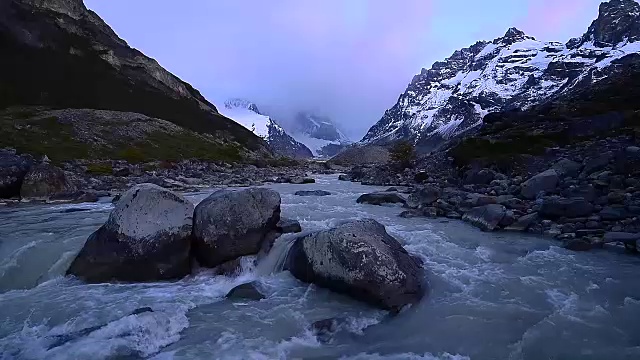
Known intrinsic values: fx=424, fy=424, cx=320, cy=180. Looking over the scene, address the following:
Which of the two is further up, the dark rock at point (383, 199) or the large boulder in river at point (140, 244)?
the dark rock at point (383, 199)

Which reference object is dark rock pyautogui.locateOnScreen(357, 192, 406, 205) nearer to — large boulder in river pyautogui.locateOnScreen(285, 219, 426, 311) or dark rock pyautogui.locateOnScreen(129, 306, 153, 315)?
large boulder in river pyautogui.locateOnScreen(285, 219, 426, 311)

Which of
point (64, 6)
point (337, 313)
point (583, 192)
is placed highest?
point (64, 6)

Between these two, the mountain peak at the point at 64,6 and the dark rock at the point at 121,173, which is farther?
the mountain peak at the point at 64,6

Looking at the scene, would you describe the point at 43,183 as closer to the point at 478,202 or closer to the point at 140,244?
the point at 140,244

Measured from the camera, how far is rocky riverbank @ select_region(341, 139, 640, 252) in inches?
667

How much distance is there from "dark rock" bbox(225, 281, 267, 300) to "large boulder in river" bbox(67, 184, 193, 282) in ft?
7.84

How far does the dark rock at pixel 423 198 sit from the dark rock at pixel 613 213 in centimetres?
924

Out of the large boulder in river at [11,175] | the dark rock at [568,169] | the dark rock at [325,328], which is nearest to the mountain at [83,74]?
the large boulder in river at [11,175]

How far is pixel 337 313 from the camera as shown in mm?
11008

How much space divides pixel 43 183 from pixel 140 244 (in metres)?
21.1

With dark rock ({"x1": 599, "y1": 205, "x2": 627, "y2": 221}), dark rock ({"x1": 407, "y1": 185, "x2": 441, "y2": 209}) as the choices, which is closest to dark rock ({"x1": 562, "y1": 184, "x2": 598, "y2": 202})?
dark rock ({"x1": 599, "y1": 205, "x2": 627, "y2": 221})

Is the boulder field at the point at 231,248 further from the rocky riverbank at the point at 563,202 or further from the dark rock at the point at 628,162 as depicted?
the dark rock at the point at 628,162

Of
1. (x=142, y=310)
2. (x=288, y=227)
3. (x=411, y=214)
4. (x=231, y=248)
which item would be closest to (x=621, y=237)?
(x=411, y=214)

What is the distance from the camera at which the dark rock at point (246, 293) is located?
12.3 metres
